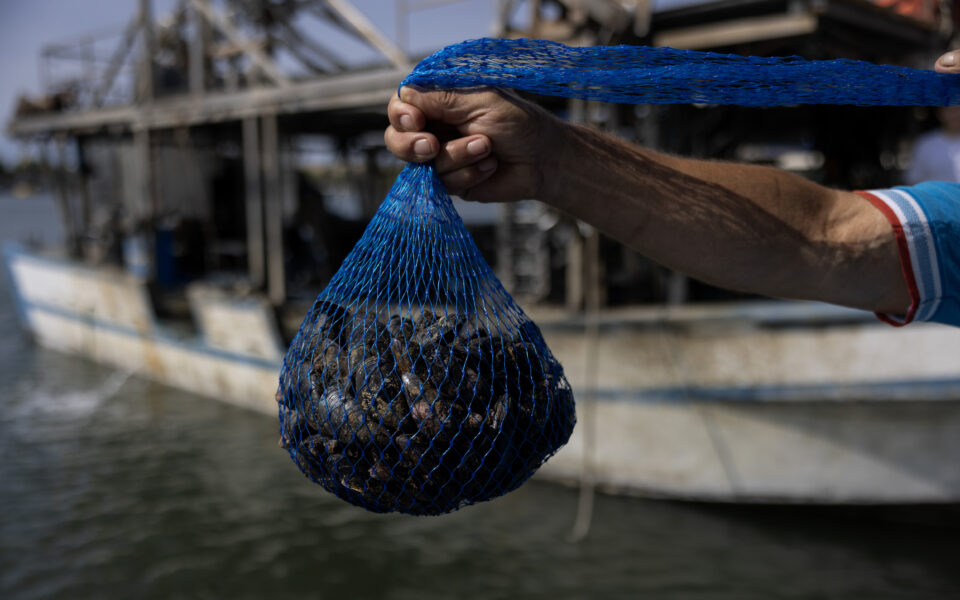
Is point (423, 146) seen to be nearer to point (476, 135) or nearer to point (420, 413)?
point (476, 135)

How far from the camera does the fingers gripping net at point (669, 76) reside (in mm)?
1594

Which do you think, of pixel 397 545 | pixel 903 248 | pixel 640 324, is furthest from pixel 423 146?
pixel 397 545

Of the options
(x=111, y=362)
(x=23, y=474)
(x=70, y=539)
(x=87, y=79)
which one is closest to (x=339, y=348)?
(x=70, y=539)

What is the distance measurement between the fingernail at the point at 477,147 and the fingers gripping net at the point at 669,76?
0.13m

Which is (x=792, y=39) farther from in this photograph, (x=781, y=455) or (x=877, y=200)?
(x=877, y=200)

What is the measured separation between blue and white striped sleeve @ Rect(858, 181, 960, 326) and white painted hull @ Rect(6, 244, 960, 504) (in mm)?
3864

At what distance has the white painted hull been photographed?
5242mm

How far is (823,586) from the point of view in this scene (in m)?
5.36

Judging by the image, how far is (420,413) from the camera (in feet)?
5.57

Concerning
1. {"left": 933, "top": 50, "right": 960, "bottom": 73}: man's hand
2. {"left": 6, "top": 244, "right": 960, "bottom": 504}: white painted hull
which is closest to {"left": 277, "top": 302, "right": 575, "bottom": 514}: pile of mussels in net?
{"left": 933, "top": 50, "right": 960, "bottom": 73}: man's hand

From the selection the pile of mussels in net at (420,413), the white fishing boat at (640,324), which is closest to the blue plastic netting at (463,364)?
the pile of mussels in net at (420,413)

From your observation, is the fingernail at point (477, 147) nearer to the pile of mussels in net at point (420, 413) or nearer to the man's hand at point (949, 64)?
the pile of mussels in net at point (420, 413)

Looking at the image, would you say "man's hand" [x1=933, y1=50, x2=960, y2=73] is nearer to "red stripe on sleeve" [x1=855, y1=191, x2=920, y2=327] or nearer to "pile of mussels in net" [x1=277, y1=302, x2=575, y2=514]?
"red stripe on sleeve" [x1=855, y1=191, x2=920, y2=327]

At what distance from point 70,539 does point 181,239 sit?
5.85m
